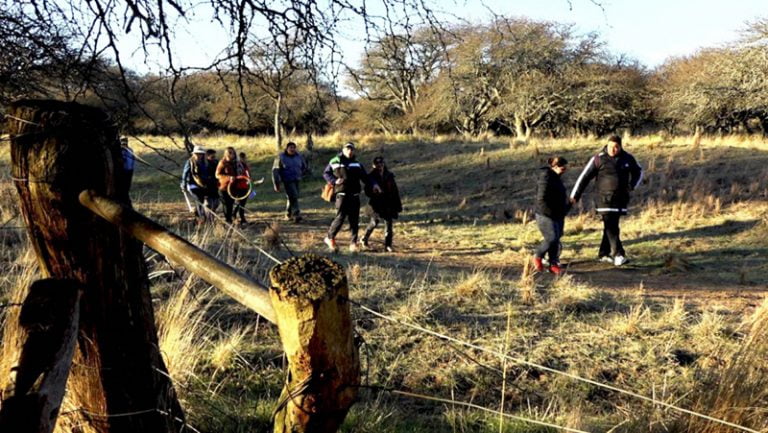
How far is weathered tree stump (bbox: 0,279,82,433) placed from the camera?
142 cm

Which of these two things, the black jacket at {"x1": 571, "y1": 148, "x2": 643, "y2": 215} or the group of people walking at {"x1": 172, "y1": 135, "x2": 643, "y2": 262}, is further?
the black jacket at {"x1": 571, "y1": 148, "x2": 643, "y2": 215}

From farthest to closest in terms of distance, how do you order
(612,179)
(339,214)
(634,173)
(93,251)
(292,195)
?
(292,195) < (339,214) < (634,173) < (612,179) < (93,251)

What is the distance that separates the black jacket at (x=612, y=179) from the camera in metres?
9.31

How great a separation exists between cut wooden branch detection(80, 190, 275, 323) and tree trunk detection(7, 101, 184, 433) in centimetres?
11

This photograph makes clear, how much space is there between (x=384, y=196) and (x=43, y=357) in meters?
8.62

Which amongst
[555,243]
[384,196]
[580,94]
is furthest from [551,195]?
[580,94]

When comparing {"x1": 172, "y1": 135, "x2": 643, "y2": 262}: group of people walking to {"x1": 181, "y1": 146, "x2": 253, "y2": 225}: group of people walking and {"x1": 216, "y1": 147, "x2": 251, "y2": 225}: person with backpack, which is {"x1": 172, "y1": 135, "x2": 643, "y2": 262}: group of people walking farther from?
{"x1": 216, "y1": 147, "x2": 251, "y2": 225}: person with backpack

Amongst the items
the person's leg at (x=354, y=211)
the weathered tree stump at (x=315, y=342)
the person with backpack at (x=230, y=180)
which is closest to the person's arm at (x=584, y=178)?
the person's leg at (x=354, y=211)

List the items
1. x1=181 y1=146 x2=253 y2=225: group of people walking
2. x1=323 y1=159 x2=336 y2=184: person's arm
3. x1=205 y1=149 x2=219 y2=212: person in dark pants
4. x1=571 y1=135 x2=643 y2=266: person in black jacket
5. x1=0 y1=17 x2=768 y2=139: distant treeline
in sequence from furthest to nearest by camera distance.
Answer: x1=0 y1=17 x2=768 y2=139: distant treeline
x1=205 y1=149 x2=219 y2=212: person in dark pants
x1=181 y1=146 x2=253 y2=225: group of people walking
x1=323 y1=159 x2=336 y2=184: person's arm
x1=571 y1=135 x2=643 y2=266: person in black jacket

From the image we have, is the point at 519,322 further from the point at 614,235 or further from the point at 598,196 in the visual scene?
the point at 614,235

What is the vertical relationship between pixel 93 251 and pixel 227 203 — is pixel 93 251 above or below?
above

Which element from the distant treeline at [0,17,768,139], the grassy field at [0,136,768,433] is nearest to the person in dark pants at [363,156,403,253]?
the grassy field at [0,136,768,433]

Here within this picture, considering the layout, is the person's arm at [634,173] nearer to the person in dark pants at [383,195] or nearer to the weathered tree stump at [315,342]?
the person in dark pants at [383,195]

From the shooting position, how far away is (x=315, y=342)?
1.31 meters
